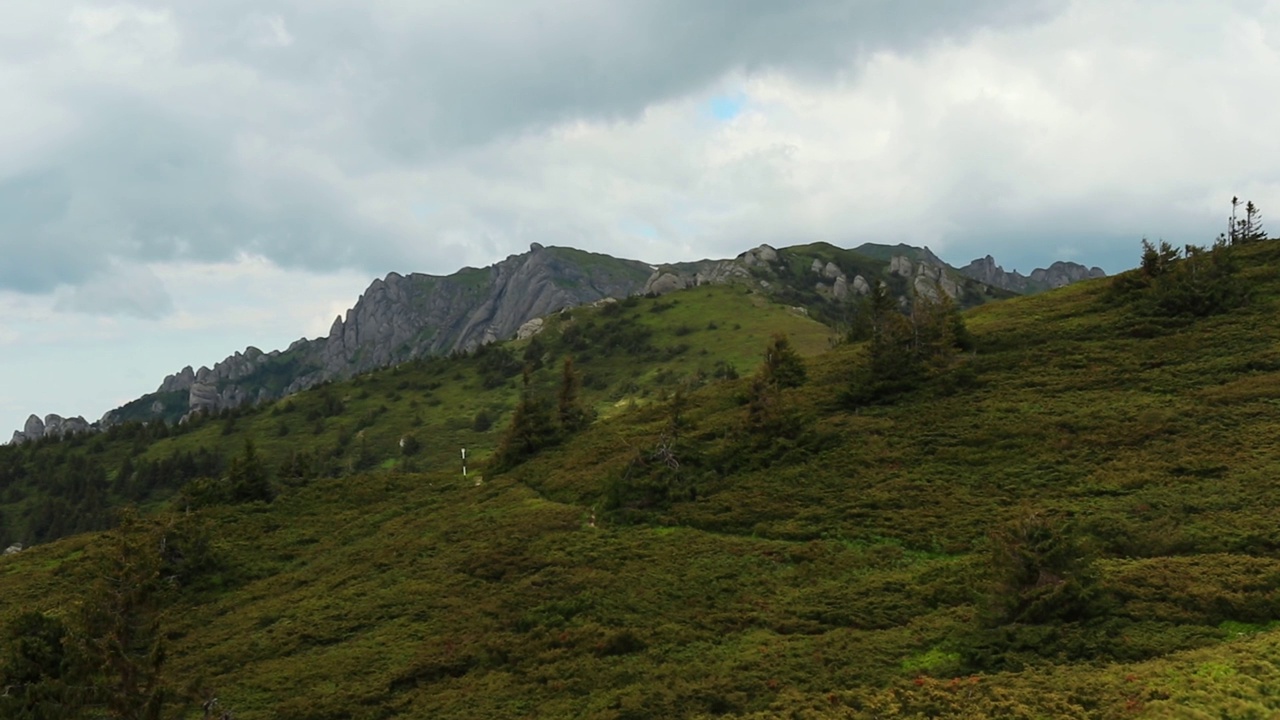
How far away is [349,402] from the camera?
184125mm

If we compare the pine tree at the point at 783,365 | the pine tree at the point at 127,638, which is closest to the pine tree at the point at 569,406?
the pine tree at the point at 783,365

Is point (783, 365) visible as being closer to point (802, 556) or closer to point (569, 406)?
point (569, 406)

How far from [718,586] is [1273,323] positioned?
50124 mm

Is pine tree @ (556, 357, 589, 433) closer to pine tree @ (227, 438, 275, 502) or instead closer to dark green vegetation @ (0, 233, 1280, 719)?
dark green vegetation @ (0, 233, 1280, 719)

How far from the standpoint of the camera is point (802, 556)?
117 ft

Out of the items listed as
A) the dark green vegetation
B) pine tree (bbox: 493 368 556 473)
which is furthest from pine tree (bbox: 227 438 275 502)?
pine tree (bbox: 493 368 556 473)

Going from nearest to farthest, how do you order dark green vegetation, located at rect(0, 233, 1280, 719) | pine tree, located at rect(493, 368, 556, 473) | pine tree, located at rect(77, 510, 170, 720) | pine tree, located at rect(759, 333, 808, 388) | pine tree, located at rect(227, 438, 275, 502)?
1. pine tree, located at rect(77, 510, 170, 720)
2. dark green vegetation, located at rect(0, 233, 1280, 719)
3. pine tree, located at rect(227, 438, 275, 502)
4. pine tree, located at rect(759, 333, 808, 388)
5. pine tree, located at rect(493, 368, 556, 473)

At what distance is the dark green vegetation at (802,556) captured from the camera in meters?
22.7

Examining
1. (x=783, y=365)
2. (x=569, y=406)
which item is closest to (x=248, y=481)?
(x=569, y=406)

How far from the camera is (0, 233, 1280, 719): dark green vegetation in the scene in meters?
22.7

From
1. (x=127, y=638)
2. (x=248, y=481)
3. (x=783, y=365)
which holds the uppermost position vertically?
(x=783, y=365)

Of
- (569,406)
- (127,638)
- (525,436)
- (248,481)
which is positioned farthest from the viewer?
(569,406)

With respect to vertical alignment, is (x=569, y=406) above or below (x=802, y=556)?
above

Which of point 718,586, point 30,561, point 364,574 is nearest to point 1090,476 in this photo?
point 718,586
